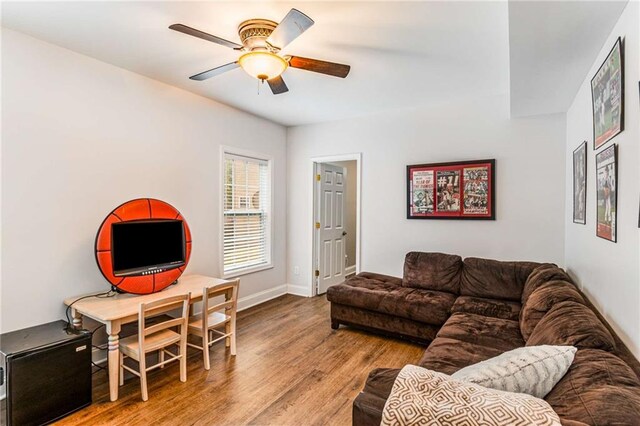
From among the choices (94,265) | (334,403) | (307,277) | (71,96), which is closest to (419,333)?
(334,403)

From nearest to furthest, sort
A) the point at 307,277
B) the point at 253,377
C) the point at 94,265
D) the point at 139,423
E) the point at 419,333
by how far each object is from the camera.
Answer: the point at 139,423 → the point at 253,377 → the point at 94,265 → the point at 419,333 → the point at 307,277

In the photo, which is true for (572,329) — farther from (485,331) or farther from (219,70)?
(219,70)

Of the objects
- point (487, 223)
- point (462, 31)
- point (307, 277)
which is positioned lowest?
point (307, 277)

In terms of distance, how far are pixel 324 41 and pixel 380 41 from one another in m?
0.42

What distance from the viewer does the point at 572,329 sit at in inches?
60.9

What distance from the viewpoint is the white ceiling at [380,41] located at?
201cm

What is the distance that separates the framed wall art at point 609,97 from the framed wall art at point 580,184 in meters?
0.38

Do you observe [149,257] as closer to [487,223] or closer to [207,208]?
[207,208]

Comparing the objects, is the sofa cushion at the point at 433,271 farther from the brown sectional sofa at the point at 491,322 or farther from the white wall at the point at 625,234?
the white wall at the point at 625,234

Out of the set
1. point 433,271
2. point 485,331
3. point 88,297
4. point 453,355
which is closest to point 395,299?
point 433,271

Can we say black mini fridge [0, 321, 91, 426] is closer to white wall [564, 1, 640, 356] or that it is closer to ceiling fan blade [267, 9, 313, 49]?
ceiling fan blade [267, 9, 313, 49]

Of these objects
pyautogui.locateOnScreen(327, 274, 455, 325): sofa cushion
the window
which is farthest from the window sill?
pyautogui.locateOnScreen(327, 274, 455, 325): sofa cushion

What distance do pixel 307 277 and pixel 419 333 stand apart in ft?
7.24

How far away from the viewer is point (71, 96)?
2729mm
